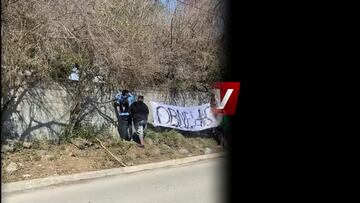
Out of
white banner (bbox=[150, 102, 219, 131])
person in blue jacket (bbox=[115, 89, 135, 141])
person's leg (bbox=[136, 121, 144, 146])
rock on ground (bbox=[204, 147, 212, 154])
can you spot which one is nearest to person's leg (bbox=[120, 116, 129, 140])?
person in blue jacket (bbox=[115, 89, 135, 141])

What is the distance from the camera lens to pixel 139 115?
15.2 metres

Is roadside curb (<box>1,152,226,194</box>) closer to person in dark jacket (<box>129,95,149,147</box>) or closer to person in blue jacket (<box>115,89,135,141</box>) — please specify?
person in dark jacket (<box>129,95,149,147</box>)

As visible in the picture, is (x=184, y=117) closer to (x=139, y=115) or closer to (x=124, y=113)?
(x=139, y=115)

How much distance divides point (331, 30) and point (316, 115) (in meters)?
1.49

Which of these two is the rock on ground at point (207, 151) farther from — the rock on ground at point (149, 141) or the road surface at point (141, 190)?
the road surface at point (141, 190)

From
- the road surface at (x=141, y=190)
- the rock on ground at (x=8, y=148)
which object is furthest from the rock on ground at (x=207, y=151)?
→ the rock on ground at (x=8, y=148)

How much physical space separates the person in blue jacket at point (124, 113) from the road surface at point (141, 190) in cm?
318

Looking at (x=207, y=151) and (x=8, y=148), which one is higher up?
(x=8, y=148)

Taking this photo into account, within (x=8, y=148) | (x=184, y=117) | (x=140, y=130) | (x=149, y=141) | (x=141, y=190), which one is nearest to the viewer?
(x=141, y=190)

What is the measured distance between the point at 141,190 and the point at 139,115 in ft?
19.2

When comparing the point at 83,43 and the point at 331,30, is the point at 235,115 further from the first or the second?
the point at 331,30

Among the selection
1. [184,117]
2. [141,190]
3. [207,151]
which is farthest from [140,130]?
[141,190]

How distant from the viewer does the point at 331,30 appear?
9594mm

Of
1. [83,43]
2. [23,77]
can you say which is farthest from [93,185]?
[83,43]
